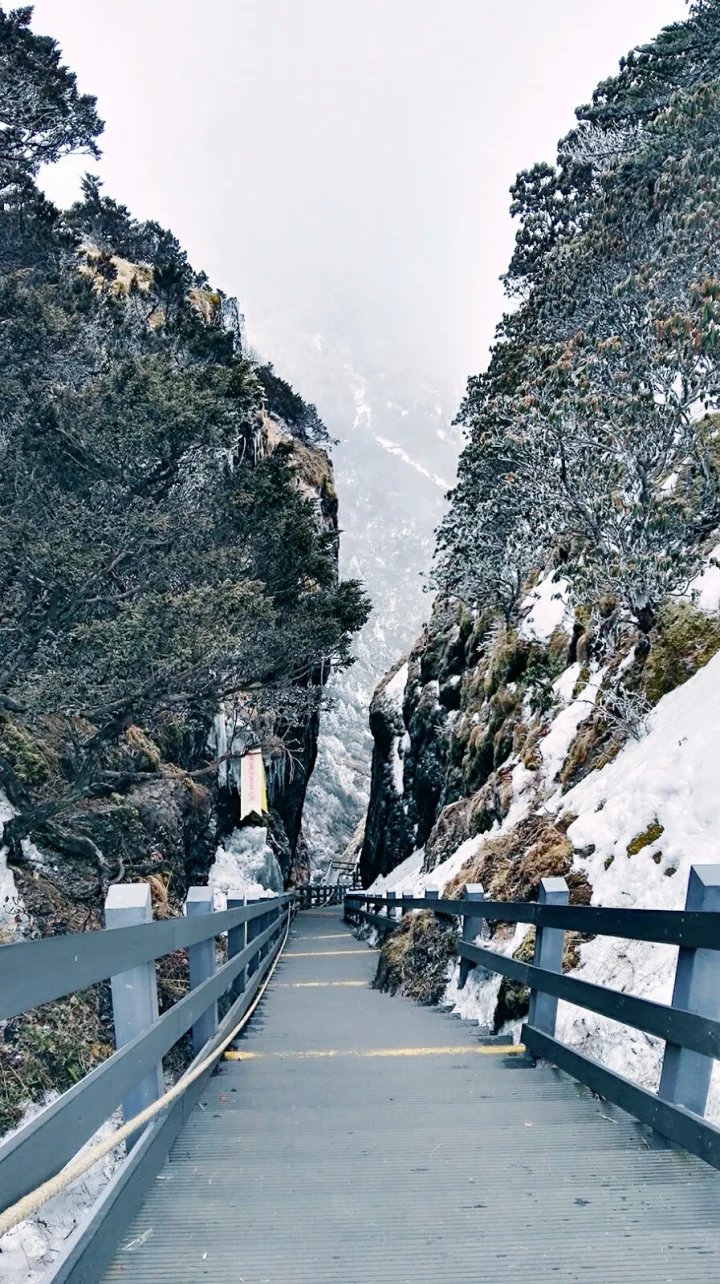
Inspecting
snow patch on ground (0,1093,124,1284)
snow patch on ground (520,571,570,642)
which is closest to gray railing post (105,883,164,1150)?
snow patch on ground (0,1093,124,1284)

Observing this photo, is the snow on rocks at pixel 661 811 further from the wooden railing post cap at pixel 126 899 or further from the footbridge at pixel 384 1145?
the wooden railing post cap at pixel 126 899

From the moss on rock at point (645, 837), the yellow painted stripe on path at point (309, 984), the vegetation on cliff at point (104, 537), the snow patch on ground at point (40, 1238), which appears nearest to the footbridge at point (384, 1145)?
the snow patch on ground at point (40, 1238)

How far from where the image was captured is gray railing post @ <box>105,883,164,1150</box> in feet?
9.00

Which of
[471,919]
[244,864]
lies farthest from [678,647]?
[244,864]

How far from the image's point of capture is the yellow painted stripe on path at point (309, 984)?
380 inches

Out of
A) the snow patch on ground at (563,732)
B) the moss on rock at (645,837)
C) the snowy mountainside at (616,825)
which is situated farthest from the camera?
the snow patch on ground at (563,732)

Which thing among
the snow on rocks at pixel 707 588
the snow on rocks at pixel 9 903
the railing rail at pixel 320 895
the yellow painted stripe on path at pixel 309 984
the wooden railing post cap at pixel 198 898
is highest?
the snow on rocks at pixel 707 588

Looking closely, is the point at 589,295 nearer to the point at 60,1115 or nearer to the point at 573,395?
the point at 573,395

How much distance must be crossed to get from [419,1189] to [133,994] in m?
1.25

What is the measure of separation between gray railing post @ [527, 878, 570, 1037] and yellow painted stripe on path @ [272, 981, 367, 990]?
5690 mm

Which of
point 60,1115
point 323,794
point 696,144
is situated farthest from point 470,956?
point 323,794

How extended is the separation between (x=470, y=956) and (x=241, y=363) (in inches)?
501

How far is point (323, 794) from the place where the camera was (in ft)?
350

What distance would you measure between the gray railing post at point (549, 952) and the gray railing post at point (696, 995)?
52.0 inches
